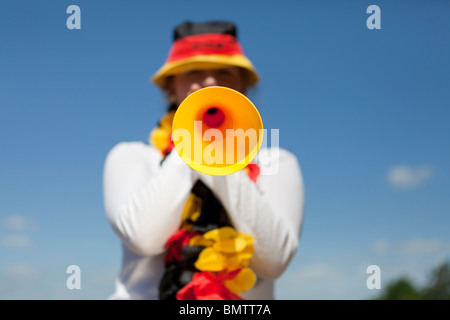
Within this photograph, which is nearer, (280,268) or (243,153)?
(243,153)

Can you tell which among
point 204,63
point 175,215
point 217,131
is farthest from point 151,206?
point 204,63

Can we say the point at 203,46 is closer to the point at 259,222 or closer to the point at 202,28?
the point at 202,28

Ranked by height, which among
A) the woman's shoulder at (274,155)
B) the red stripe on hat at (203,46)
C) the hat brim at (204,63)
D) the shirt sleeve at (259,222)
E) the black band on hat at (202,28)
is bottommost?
the shirt sleeve at (259,222)

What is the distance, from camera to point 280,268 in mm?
1849

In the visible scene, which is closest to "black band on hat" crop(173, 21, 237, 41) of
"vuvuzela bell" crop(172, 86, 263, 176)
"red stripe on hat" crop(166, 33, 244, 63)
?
"red stripe on hat" crop(166, 33, 244, 63)

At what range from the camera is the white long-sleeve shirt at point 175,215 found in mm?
1817

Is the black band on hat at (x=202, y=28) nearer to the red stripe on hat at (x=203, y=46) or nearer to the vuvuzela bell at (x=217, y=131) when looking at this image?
the red stripe on hat at (x=203, y=46)

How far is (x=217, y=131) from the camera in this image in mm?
1790

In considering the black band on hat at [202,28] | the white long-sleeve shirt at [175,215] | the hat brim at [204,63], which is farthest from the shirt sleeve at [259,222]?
the black band on hat at [202,28]

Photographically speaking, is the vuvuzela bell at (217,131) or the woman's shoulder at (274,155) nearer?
the vuvuzela bell at (217,131)

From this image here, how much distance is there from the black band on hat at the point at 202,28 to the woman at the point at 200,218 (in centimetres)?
5
